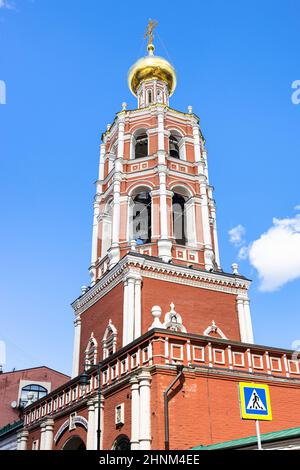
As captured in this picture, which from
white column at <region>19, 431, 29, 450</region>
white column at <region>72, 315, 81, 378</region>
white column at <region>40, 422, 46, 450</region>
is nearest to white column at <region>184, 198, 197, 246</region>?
white column at <region>72, 315, 81, 378</region>

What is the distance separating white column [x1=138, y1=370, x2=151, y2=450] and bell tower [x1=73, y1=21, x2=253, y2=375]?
618 cm

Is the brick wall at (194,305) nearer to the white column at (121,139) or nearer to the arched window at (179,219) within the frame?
the arched window at (179,219)

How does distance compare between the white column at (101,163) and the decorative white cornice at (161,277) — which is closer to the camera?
the decorative white cornice at (161,277)

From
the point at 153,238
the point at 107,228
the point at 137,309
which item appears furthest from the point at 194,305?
the point at 107,228

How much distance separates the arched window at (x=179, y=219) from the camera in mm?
28266

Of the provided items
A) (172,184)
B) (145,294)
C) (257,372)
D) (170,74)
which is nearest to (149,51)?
(170,74)

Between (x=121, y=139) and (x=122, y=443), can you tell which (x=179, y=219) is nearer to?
(x=121, y=139)

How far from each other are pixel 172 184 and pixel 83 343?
29.4ft

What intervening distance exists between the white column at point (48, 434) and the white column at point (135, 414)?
6.54 m

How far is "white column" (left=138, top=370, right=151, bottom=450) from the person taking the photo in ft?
46.8

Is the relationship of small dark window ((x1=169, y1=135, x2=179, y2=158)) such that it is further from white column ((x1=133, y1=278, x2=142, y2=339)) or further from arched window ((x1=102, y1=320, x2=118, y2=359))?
arched window ((x1=102, y1=320, x2=118, y2=359))

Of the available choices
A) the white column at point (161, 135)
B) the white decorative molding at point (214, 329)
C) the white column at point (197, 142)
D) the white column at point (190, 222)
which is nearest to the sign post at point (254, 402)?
the white decorative molding at point (214, 329)

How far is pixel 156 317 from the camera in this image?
57.3 feet

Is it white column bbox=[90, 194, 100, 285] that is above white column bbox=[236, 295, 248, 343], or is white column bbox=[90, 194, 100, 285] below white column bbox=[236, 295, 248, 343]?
above
